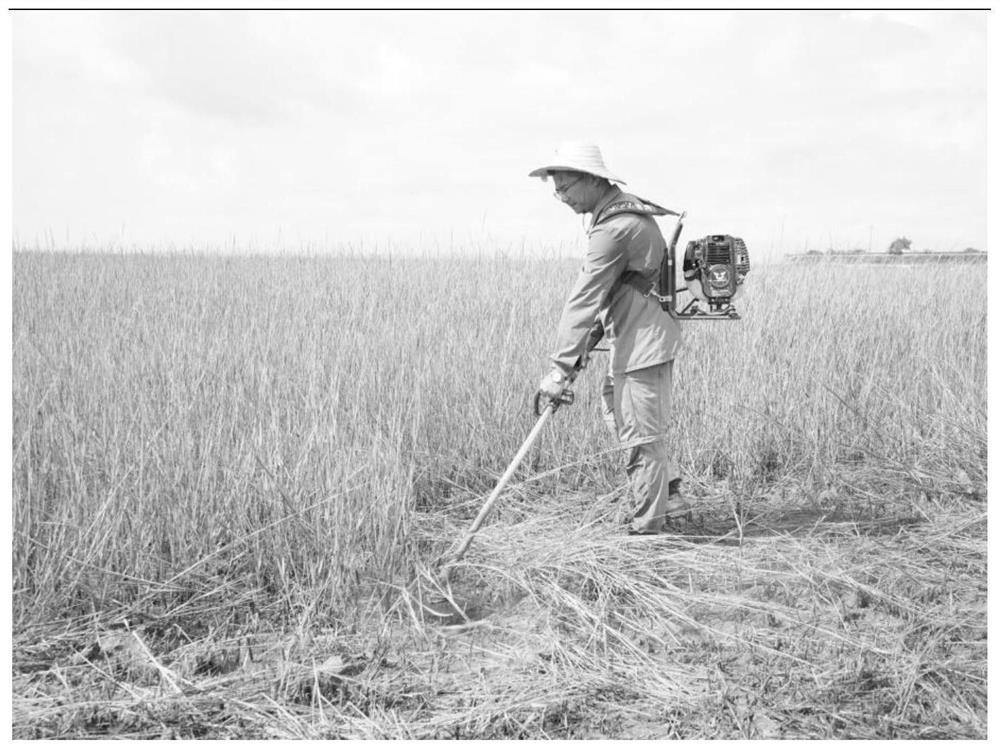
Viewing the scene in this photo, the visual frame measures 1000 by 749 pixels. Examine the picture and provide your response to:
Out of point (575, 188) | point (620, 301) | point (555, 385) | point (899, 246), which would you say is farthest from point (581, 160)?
point (899, 246)

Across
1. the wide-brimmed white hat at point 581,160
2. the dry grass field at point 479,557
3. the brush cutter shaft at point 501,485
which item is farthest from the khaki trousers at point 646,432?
the wide-brimmed white hat at point 581,160

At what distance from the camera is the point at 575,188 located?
113 inches

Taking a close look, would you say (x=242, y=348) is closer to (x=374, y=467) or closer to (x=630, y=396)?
(x=374, y=467)

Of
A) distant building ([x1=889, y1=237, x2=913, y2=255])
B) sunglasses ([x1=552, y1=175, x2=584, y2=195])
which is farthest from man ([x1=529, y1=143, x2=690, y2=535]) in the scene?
distant building ([x1=889, y1=237, x2=913, y2=255])

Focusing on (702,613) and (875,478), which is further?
(875,478)

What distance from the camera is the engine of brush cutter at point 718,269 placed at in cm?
270

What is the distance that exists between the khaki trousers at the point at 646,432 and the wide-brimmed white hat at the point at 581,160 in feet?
2.35

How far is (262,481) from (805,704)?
71.5 inches

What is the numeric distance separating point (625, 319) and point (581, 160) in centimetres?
59

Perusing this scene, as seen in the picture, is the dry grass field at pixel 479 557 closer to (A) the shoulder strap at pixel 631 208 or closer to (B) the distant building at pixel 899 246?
(A) the shoulder strap at pixel 631 208

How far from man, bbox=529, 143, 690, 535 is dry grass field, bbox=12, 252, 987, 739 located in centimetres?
30

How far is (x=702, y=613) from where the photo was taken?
257 centimetres
